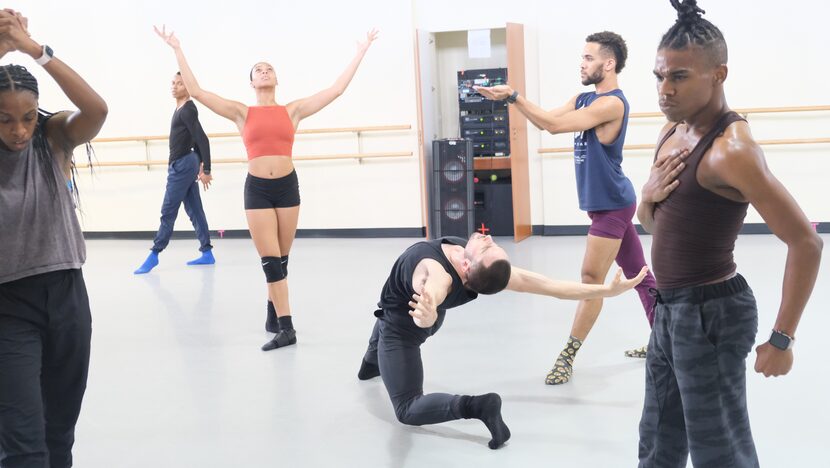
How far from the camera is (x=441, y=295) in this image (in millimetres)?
2770

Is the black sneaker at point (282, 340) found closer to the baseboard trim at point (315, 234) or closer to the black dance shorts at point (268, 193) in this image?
the black dance shorts at point (268, 193)

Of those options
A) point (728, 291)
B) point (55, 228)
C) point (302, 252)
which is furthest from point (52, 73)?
point (302, 252)

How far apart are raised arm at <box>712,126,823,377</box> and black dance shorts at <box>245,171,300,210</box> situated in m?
3.01

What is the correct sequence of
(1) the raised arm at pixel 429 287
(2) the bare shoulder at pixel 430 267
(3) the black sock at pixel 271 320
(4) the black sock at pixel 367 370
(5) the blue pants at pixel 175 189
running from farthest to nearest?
1. (5) the blue pants at pixel 175 189
2. (3) the black sock at pixel 271 320
3. (4) the black sock at pixel 367 370
4. (2) the bare shoulder at pixel 430 267
5. (1) the raised arm at pixel 429 287

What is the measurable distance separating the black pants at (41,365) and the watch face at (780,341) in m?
1.71

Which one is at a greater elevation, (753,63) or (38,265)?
(753,63)

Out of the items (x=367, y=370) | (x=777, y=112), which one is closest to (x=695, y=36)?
(x=367, y=370)

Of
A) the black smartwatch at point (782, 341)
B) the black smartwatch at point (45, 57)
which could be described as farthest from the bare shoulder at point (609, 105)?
the black smartwatch at point (45, 57)

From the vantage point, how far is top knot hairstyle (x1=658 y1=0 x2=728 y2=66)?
1.79 m

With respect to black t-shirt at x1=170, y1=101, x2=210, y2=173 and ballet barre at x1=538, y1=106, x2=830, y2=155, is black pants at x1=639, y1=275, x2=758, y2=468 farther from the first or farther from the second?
ballet barre at x1=538, y1=106, x2=830, y2=155

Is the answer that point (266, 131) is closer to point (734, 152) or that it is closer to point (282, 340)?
point (282, 340)

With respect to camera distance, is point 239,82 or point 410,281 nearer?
point 410,281

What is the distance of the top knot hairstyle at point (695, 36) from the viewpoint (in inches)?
70.6

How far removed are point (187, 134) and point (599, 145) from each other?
14.0 feet
